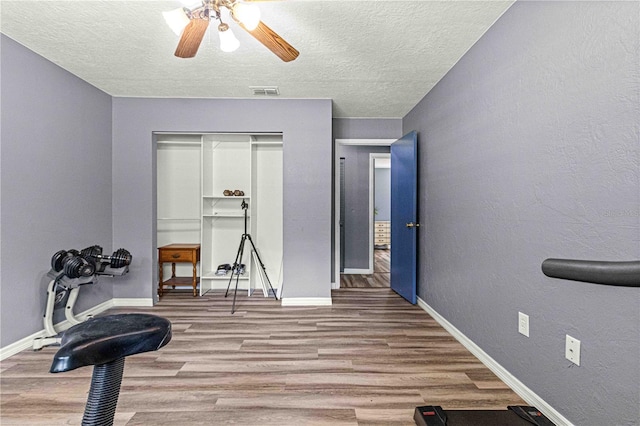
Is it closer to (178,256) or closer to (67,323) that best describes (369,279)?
(178,256)

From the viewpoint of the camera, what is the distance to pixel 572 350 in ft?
5.31

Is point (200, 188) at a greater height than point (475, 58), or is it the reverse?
point (475, 58)

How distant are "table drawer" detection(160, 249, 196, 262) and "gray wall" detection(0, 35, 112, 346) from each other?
805 millimetres

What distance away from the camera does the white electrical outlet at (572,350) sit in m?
1.58

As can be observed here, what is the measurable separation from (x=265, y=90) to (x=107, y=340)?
329 centimetres

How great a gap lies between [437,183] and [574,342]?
207 cm

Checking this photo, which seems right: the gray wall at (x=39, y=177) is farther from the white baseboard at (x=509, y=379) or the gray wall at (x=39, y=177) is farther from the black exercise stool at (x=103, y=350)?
the white baseboard at (x=509, y=379)

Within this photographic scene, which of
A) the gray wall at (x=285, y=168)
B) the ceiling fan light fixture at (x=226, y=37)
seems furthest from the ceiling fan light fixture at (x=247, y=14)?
the gray wall at (x=285, y=168)

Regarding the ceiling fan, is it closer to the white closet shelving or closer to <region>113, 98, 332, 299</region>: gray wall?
<region>113, 98, 332, 299</region>: gray wall

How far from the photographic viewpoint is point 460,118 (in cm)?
285

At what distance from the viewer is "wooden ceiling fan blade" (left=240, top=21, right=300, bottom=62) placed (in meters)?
1.85

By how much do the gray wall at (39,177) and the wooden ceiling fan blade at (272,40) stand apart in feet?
7.32

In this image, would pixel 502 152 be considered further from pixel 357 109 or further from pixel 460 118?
pixel 357 109

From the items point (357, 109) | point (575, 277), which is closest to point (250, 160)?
point (357, 109)
